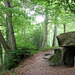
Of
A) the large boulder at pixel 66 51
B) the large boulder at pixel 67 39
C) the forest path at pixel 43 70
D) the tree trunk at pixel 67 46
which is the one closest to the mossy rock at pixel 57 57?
the large boulder at pixel 66 51

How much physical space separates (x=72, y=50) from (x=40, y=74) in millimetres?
3244

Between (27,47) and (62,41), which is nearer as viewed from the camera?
(62,41)

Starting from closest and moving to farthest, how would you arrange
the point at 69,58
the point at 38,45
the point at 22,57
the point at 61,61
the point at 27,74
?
the point at 27,74, the point at 61,61, the point at 69,58, the point at 22,57, the point at 38,45

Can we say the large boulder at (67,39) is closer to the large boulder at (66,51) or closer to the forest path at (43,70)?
the large boulder at (66,51)

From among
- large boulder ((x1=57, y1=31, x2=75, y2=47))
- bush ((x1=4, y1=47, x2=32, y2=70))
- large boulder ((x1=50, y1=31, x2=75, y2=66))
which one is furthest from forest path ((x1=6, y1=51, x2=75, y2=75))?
bush ((x1=4, y1=47, x2=32, y2=70))

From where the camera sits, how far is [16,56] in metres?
8.33

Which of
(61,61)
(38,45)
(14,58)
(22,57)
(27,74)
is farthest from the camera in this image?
(38,45)

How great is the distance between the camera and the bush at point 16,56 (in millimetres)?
7816

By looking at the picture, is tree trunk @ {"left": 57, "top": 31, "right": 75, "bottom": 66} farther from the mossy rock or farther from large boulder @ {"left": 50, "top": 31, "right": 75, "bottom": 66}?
the mossy rock

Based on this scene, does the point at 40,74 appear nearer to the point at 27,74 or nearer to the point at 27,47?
the point at 27,74

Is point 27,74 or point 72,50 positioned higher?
point 72,50

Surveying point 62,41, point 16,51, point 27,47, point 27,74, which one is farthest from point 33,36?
point 27,74

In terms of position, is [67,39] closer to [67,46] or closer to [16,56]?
[67,46]

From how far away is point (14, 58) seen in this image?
8.11 metres
